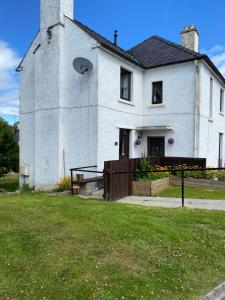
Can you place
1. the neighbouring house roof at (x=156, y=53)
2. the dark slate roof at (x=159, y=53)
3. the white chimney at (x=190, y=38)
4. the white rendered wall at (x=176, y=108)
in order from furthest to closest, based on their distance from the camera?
the white chimney at (x=190, y=38) → the dark slate roof at (x=159, y=53) → the white rendered wall at (x=176, y=108) → the neighbouring house roof at (x=156, y=53)

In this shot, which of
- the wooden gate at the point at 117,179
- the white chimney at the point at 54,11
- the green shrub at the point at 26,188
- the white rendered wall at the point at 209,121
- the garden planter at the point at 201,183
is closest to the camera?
the wooden gate at the point at 117,179

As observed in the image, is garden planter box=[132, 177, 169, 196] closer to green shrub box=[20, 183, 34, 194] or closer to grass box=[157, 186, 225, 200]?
grass box=[157, 186, 225, 200]

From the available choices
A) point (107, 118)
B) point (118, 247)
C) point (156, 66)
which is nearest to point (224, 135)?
point (156, 66)

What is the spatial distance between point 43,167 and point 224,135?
12551 millimetres

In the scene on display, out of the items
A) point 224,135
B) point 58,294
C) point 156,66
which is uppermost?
point 156,66

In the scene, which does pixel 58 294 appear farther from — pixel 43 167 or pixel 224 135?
pixel 224 135

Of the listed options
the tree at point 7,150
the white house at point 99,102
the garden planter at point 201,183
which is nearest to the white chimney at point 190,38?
the white house at point 99,102

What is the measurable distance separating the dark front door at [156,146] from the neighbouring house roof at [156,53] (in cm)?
379

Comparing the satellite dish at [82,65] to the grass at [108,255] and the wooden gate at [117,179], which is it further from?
the grass at [108,255]

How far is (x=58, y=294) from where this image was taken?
3502 mm

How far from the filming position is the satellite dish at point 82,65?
12992 millimetres

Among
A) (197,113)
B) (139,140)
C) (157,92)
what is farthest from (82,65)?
(197,113)

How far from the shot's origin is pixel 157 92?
16344mm

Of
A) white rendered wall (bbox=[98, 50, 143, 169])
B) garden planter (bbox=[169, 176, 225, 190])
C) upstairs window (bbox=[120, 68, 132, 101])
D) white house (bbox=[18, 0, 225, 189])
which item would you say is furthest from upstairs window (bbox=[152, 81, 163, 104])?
garden planter (bbox=[169, 176, 225, 190])
